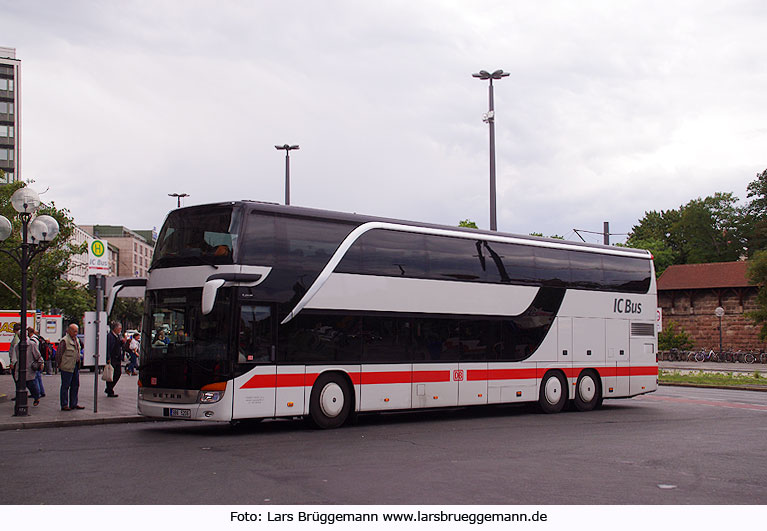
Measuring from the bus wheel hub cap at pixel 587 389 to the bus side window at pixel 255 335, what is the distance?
→ 9241mm

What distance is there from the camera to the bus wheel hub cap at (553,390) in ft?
67.8

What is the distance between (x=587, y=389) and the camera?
21.8m

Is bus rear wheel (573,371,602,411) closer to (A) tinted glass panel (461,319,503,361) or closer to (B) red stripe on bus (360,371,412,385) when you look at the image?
(A) tinted glass panel (461,319,503,361)

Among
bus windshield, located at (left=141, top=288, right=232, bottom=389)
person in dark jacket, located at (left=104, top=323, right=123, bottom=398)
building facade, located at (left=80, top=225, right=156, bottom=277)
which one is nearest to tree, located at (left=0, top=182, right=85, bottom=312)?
person in dark jacket, located at (left=104, top=323, right=123, bottom=398)

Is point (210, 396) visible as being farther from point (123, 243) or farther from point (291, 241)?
point (123, 243)

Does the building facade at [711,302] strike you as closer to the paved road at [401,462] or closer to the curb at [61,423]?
the paved road at [401,462]

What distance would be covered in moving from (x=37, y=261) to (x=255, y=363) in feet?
178

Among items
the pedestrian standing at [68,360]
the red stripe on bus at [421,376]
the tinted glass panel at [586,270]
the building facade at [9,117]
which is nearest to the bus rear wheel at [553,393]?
the red stripe on bus at [421,376]

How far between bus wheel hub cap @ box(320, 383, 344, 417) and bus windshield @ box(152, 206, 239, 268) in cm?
307

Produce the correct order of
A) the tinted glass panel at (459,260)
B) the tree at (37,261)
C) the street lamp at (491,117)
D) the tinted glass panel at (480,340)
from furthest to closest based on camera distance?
1. the tree at (37,261)
2. the street lamp at (491,117)
3. the tinted glass panel at (480,340)
4. the tinted glass panel at (459,260)

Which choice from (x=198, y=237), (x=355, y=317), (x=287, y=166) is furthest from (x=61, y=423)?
(x=287, y=166)

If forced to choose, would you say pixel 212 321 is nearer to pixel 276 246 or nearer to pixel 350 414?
pixel 276 246

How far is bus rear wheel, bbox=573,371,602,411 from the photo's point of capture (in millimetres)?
21578
